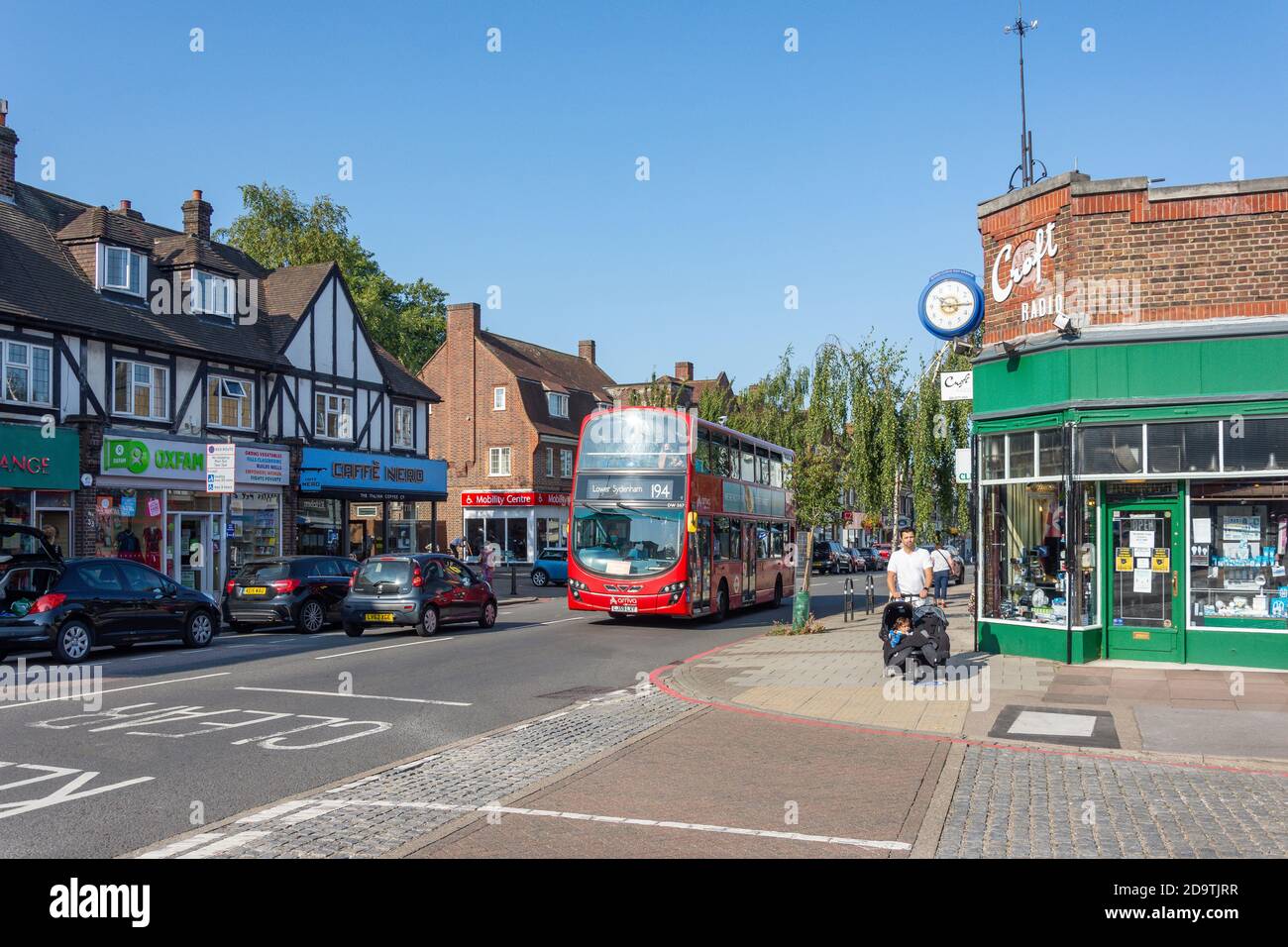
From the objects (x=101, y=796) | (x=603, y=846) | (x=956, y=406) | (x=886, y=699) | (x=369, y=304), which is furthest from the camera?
(x=369, y=304)

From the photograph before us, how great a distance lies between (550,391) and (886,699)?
46110 mm

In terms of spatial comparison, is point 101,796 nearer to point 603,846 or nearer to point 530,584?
point 603,846

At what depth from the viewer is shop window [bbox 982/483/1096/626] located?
49.5 feet

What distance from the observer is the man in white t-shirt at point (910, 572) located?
13.7 m

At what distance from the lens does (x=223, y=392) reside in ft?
101

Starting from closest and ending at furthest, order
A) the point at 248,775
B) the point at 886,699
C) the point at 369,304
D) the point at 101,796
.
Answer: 1. the point at 101,796
2. the point at 248,775
3. the point at 886,699
4. the point at 369,304

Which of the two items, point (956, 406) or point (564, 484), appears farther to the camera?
point (564, 484)

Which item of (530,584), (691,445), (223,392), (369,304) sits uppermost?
(369,304)

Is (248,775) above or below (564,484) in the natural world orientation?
below

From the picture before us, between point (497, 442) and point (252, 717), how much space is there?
44.6 meters

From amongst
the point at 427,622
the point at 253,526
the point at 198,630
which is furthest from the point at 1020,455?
the point at 253,526

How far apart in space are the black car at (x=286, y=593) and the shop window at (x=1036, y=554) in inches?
493

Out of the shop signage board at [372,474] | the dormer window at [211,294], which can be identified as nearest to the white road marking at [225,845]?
the dormer window at [211,294]
